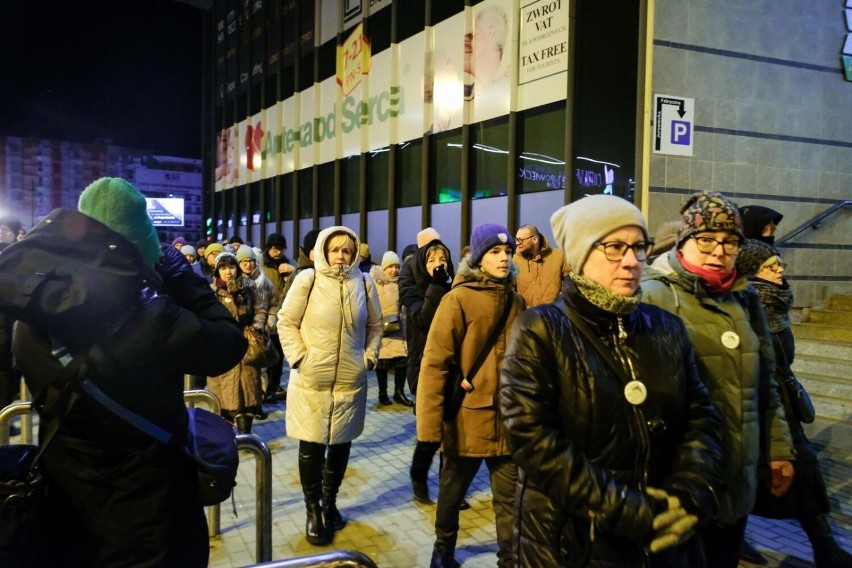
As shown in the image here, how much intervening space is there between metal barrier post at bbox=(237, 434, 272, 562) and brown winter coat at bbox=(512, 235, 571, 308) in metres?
3.84

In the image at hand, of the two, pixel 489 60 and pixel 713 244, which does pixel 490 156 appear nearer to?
pixel 489 60

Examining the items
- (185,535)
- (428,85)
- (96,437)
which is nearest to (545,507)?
(185,535)

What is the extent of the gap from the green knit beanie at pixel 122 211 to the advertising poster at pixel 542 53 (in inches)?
313

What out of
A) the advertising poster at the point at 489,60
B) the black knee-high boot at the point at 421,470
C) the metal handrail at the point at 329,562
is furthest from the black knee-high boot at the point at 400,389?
the metal handrail at the point at 329,562

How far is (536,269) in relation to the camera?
21.0 feet

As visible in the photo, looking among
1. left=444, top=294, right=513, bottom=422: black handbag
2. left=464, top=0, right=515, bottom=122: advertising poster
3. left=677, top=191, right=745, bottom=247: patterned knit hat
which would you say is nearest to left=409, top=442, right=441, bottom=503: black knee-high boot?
left=444, top=294, right=513, bottom=422: black handbag

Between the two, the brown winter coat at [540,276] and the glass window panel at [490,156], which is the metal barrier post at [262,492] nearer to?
the brown winter coat at [540,276]

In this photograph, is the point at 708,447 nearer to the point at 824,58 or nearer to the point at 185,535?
the point at 185,535

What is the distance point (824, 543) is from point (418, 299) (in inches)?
150

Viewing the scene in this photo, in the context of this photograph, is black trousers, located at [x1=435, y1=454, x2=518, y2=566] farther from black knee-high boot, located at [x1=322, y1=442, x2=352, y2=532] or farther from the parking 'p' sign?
the parking 'p' sign

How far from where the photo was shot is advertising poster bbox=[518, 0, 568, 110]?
8984mm

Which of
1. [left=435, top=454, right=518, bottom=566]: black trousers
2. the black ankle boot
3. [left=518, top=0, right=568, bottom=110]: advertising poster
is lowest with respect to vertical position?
the black ankle boot

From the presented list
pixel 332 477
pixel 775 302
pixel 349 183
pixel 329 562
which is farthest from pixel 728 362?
pixel 349 183

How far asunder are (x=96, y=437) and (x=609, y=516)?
5.16 ft
